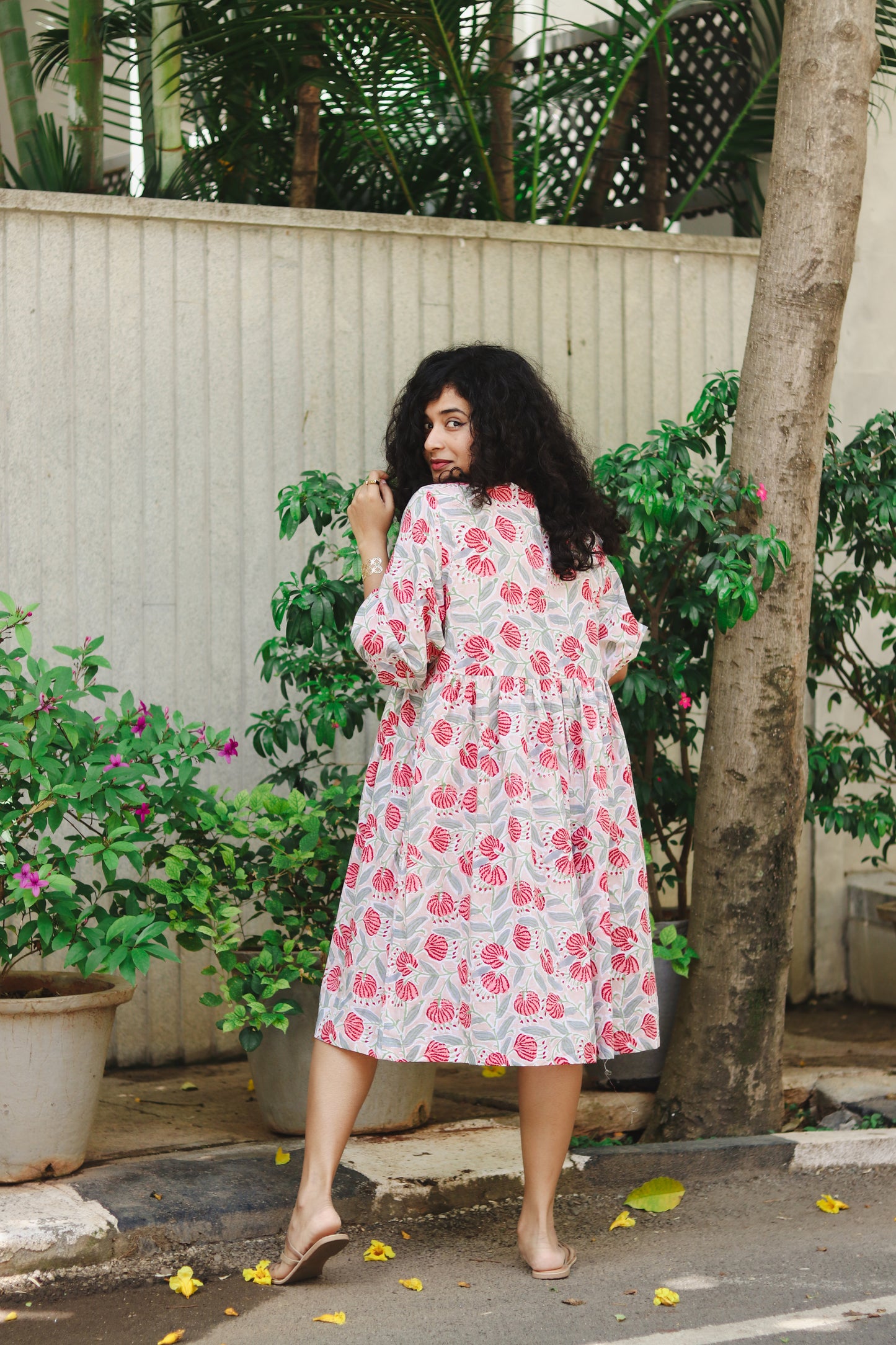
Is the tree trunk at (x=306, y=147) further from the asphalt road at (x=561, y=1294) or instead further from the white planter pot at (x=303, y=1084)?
the asphalt road at (x=561, y=1294)

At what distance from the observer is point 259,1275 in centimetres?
292

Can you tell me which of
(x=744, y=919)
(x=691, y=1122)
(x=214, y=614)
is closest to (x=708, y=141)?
(x=214, y=614)

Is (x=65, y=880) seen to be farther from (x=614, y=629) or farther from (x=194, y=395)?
(x=194, y=395)

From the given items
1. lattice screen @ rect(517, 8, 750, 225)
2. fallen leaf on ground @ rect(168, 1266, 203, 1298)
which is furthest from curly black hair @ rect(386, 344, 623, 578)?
lattice screen @ rect(517, 8, 750, 225)

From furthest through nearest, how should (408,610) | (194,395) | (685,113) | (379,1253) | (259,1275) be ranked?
(685,113)
(194,395)
(379,1253)
(259,1275)
(408,610)

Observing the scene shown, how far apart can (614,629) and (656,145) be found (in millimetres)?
2969

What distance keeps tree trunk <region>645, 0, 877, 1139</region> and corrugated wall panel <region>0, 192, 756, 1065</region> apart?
3.92 ft

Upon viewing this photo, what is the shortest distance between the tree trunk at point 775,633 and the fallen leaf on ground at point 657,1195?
0.30 metres

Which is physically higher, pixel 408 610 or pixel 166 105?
pixel 166 105

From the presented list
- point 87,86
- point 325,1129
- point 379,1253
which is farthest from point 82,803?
point 87,86

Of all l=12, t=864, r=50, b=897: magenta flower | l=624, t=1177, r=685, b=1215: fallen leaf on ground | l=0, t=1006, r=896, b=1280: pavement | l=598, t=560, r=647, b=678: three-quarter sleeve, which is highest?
l=598, t=560, r=647, b=678: three-quarter sleeve

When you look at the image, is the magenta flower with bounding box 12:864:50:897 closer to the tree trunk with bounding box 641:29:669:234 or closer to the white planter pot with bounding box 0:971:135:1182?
the white planter pot with bounding box 0:971:135:1182

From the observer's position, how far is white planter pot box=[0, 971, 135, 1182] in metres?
3.16

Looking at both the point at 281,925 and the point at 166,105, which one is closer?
the point at 281,925
